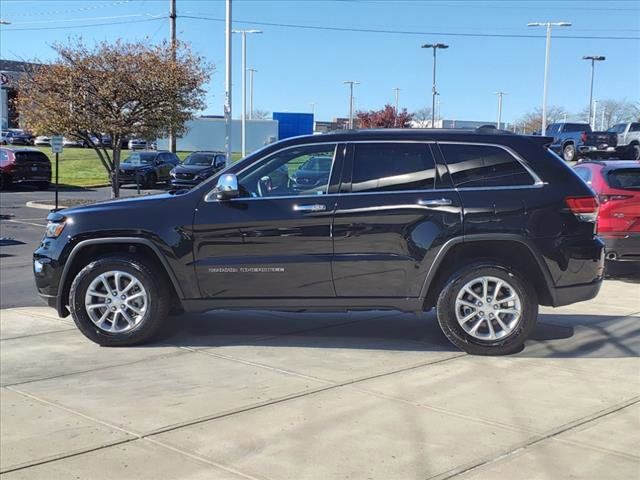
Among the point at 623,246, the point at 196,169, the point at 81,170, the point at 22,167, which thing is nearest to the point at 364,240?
the point at 623,246

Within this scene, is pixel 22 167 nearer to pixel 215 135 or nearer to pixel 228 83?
pixel 228 83

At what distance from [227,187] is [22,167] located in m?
25.6

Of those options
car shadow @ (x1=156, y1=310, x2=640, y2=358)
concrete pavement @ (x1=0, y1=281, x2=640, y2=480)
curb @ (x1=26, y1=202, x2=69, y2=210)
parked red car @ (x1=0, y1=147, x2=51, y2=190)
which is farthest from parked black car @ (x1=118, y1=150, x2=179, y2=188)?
concrete pavement @ (x1=0, y1=281, x2=640, y2=480)

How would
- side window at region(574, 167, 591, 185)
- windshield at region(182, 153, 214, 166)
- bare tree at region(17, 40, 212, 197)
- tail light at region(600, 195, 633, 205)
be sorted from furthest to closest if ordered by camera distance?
1. windshield at region(182, 153, 214, 166)
2. bare tree at region(17, 40, 212, 197)
3. side window at region(574, 167, 591, 185)
4. tail light at region(600, 195, 633, 205)

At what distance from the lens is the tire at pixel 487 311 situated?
5.69 metres

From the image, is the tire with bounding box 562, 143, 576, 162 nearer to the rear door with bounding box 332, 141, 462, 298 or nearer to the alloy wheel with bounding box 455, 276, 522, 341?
the alloy wheel with bounding box 455, 276, 522, 341

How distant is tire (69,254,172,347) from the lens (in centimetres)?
595

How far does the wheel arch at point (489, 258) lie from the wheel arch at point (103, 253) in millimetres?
2182

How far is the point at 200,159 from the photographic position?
30.4 meters

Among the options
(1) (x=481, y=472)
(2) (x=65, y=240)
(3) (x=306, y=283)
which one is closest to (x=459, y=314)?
(3) (x=306, y=283)

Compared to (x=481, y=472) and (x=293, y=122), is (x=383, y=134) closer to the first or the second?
(x=481, y=472)

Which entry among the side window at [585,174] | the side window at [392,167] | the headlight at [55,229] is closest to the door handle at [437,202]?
the side window at [392,167]

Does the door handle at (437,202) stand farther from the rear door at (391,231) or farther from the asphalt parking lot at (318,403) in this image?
the asphalt parking lot at (318,403)

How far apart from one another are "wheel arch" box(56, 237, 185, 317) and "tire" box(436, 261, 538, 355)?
2.32 metres
